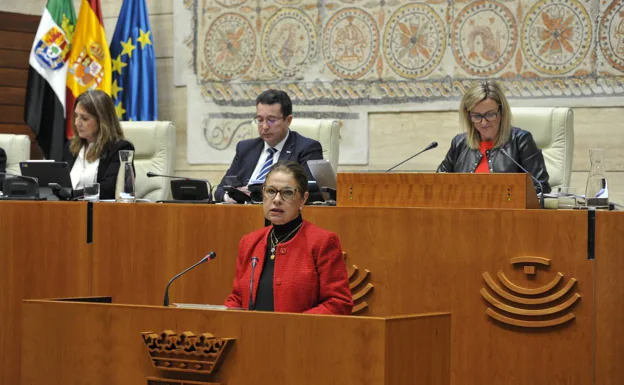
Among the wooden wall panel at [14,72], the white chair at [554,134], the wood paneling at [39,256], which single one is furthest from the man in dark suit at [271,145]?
the wooden wall panel at [14,72]

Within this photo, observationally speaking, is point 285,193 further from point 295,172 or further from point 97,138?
point 97,138

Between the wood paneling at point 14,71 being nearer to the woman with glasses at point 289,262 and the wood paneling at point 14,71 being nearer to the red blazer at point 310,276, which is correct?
the woman with glasses at point 289,262

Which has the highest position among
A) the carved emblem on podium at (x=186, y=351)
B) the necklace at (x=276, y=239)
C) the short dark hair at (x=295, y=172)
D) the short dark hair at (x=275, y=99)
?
the short dark hair at (x=275, y=99)

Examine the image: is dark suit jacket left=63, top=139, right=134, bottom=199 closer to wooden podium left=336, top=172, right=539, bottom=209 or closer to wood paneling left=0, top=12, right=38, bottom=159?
wooden podium left=336, top=172, right=539, bottom=209

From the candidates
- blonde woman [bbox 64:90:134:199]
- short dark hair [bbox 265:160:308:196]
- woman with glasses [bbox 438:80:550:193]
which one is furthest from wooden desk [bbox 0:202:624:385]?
woman with glasses [bbox 438:80:550:193]

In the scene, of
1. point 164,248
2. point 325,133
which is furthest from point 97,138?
point 164,248

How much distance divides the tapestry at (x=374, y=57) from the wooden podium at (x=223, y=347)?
2993 mm

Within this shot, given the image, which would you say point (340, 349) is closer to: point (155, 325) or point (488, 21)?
point (155, 325)

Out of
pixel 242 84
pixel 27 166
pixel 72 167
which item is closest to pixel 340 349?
pixel 27 166

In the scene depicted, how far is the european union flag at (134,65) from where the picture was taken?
6832 mm

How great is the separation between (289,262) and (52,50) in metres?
4.26

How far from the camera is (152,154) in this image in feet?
18.9

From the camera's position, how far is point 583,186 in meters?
5.86

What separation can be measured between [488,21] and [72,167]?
8.57ft
